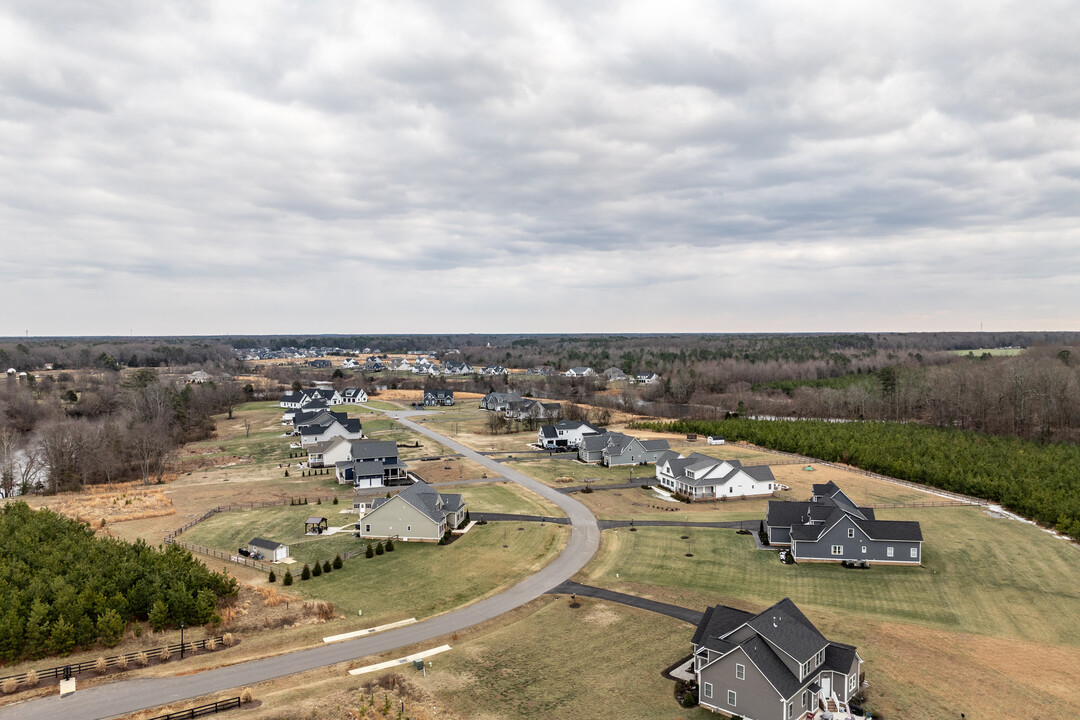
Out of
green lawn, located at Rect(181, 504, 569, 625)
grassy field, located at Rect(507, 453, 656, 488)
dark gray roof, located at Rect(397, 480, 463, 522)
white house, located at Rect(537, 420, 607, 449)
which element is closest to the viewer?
green lawn, located at Rect(181, 504, 569, 625)

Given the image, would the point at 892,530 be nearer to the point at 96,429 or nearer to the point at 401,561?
the point at 401,561

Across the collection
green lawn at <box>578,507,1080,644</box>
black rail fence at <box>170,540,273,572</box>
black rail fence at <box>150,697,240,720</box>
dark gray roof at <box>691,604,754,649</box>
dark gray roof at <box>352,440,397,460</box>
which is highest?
dark gray roof at <box>352,440,397,460</box>

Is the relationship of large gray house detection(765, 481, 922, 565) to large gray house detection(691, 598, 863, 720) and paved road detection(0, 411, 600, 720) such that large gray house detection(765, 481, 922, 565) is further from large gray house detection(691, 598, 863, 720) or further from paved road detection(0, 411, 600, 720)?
large gray house detection(691, 598, 863, 720)

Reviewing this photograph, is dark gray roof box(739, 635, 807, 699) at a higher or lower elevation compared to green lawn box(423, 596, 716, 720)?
higher

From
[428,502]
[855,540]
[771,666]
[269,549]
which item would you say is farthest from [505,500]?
[771,666]

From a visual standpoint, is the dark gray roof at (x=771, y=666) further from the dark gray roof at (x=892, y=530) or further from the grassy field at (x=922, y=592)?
the dark gray roof at (x=892, y=530)

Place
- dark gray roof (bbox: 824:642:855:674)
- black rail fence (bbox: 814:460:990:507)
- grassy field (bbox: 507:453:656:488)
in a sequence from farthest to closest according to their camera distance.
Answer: grassy field (bbox: 507:453:656:488), black rail fence (bbox: 814:460:990:507), dark gray roof (bbox: 824:642:855:674)

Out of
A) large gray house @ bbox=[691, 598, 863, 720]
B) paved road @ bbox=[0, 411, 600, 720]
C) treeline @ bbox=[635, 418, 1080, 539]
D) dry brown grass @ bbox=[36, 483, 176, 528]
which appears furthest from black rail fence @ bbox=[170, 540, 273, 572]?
treeline @ bbox=[635, 418, 1080, 539]

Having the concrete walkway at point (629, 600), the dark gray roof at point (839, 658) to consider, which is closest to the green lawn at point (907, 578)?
the concrete walkway at point (629, 600)

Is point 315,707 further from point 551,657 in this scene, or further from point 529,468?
point 529,468
